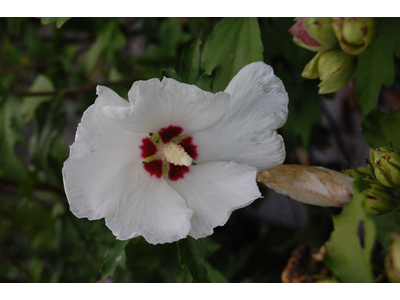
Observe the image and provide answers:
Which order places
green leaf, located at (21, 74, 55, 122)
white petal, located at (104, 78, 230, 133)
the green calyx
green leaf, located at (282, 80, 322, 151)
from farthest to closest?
green leaf, located at (21, 74, 55, 122) < green leaf, located at (282, 80, 322, 151) < the green calyx < white petal, located at (104, 78, 230, 133)

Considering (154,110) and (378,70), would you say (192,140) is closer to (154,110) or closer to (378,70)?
(154,110)

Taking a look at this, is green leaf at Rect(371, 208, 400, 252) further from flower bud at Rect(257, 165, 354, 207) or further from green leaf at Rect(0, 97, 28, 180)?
green leaf at Rect(0, 97, 28, 180)

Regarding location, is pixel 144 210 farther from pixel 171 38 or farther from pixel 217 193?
pixel 171 38

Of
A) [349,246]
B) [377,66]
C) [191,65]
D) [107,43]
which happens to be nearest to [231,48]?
[191,65]

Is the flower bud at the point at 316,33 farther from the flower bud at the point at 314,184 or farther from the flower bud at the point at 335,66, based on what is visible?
the flower bud at the point at 314,184

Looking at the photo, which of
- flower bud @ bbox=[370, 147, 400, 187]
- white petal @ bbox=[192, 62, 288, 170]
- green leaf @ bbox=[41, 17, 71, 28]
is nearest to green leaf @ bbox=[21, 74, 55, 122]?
green leaf @ bbox=[41, 17, 71, 28]
